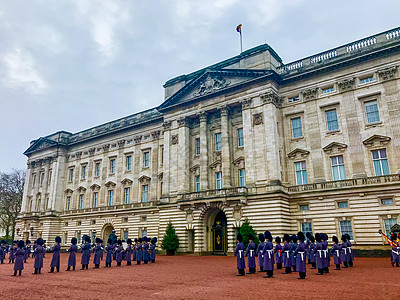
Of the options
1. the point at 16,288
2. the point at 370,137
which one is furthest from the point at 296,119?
the point at 16,288

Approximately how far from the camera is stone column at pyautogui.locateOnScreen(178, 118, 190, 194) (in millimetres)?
36453

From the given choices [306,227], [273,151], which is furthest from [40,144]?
[306,227]

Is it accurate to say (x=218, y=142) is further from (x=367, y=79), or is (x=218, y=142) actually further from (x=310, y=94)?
(x=367, y=79)

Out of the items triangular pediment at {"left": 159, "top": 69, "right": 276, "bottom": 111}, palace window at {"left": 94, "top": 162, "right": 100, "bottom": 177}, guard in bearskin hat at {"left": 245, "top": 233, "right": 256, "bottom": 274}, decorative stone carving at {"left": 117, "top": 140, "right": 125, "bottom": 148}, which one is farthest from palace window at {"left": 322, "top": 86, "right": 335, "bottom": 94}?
palace window at {"left": 94, "top": 162, "right": 100, "bottom": 177}

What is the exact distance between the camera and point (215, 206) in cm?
3250

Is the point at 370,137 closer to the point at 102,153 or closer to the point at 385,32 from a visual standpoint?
the point at 385,32

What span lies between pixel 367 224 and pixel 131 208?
90.2 ft

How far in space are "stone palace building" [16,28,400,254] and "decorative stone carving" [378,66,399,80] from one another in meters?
0.08

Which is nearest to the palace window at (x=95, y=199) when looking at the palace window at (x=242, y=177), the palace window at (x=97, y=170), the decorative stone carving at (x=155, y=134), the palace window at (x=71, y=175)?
the palace window at (x=97, y=170)

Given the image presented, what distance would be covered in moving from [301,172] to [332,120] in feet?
18.1

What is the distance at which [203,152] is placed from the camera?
118ft

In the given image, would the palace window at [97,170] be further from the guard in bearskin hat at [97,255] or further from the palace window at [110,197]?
the guard in bearskin hat at [97,255]

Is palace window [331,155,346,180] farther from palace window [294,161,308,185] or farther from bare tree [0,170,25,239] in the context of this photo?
bare tree [0,170,25,239]

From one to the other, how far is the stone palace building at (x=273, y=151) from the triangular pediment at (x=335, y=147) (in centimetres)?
9
